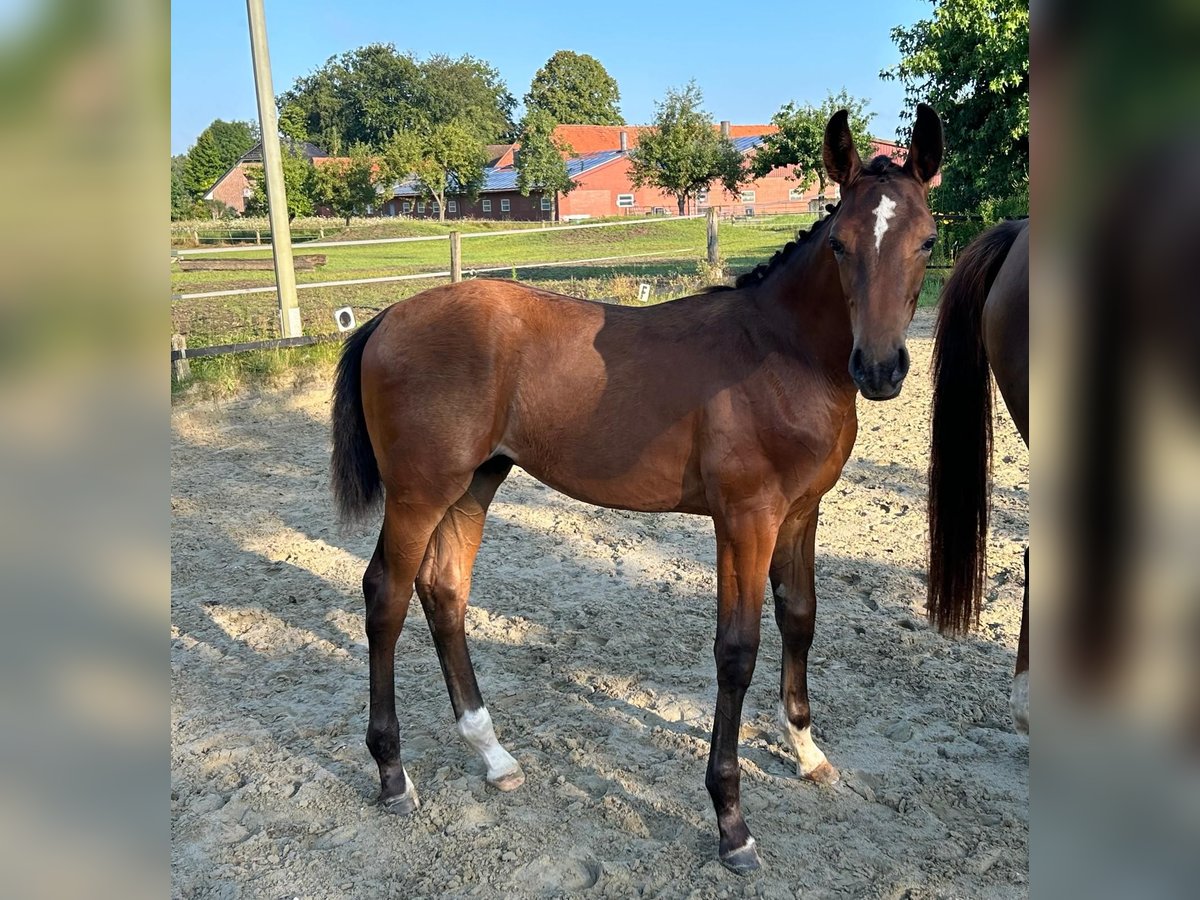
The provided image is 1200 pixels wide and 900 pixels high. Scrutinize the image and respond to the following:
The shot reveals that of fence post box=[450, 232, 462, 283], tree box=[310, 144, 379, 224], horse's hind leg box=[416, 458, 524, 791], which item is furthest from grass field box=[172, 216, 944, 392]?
horse's hind leg box=[416, 458, 524, 791]

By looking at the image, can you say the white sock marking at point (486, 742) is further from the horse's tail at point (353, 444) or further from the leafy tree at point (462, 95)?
the leafy tree at point (462, 95)

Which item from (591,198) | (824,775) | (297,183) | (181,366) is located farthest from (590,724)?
(591,198)

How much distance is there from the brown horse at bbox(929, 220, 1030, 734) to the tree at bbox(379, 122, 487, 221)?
41.7 m

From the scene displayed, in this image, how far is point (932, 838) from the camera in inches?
105

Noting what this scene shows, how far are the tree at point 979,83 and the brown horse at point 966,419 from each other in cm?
895

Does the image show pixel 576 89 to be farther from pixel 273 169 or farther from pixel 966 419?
pixel 966 419

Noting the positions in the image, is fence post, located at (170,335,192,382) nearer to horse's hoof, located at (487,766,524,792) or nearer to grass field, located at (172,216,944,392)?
grass field, located at (172,216,944,392)

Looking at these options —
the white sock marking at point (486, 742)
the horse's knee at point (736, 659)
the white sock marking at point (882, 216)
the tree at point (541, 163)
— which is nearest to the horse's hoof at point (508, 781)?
the white sock marking at point (486, 742)

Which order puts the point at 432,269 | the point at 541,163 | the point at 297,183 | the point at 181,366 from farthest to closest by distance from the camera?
the point at 541,163 < the point at 297,183 < the point at 432,269 < the point at 181,366

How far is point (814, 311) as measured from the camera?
2678 mm

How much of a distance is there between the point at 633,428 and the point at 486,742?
1.22 meters
